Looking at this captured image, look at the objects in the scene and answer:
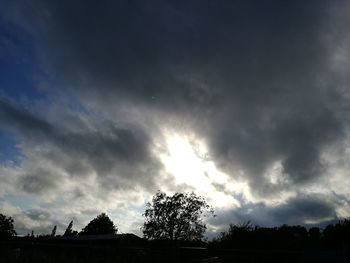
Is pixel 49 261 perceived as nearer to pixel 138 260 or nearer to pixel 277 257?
pixel 138 260

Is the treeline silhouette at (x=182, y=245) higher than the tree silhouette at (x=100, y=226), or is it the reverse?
the tree silhouette at (x=100, y=226)

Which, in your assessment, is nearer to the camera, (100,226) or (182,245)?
(182,245)

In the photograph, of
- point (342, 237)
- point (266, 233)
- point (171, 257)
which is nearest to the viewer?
point (171, 257)

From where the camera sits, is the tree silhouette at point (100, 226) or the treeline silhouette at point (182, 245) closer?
Answer: the treeline silhouette at point (182, 245)

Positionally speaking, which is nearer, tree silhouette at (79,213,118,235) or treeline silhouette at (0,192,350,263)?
treeline silhouette at (0,192,350,263)

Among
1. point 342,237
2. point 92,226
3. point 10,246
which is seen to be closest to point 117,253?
point 10,246

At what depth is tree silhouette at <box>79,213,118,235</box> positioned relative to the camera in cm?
10319

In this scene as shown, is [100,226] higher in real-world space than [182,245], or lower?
higher

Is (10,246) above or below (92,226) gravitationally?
below

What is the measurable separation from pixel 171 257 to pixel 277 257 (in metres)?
13.9

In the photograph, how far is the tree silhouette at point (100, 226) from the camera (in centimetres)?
10319

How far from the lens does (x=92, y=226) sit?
104562 mm

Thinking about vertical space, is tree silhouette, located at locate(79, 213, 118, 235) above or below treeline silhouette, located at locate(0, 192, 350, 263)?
above

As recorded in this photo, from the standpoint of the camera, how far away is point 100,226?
104625mm
